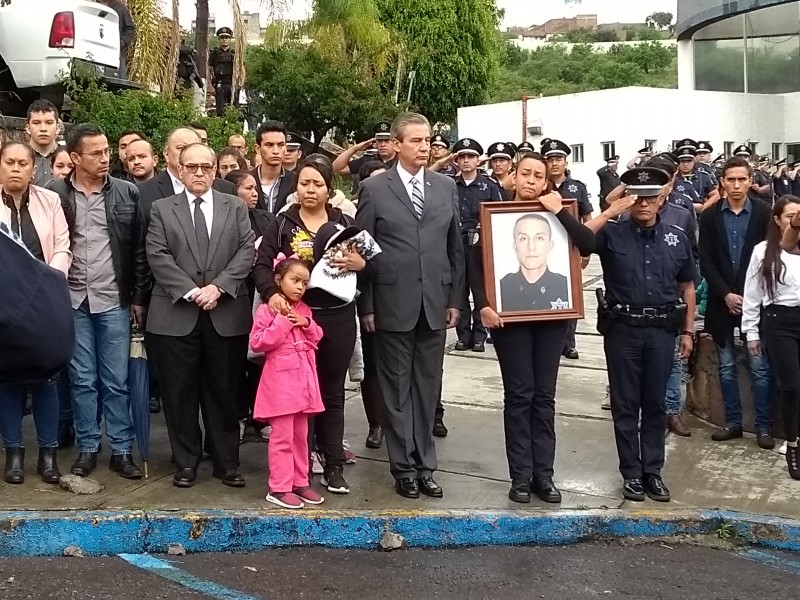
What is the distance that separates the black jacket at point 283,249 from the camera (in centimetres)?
530

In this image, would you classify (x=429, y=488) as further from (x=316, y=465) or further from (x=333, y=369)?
(x=333, y=369)

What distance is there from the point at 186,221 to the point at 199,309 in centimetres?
52

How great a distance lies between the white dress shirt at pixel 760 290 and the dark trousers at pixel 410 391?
2176 mm

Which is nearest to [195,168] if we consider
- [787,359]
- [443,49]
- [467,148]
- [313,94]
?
[787,359]

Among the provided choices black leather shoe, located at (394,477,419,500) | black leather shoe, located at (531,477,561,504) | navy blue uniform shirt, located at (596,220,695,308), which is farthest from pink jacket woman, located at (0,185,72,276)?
navy blue uniform shirt, located at (596,220,695,308)

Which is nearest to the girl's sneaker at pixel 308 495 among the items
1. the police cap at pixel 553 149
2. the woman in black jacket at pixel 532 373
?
the woman in black jacket at pixel 532 373

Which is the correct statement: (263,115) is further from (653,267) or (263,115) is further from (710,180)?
(653,267)

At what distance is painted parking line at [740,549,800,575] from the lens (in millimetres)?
4750

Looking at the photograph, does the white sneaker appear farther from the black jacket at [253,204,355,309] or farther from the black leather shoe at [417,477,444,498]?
the black jacket at [253,204,355,309]

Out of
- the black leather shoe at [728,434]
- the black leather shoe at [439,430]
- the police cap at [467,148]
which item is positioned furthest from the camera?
the police cap at [467,148]

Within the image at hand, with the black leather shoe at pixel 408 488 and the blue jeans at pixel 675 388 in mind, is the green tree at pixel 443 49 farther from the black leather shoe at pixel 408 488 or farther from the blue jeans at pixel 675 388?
the black leather shoe at pixel 408 488

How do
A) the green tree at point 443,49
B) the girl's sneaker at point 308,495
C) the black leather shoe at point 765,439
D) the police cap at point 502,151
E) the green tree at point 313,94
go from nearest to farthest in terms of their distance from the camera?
the girl's sneaker at point 308,495 → the black leather shoe at point 765,439 → the police cap at point 502,151 → the green tree at point 313,94 → the green tree at point 443,49

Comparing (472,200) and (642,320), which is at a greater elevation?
(472,200)

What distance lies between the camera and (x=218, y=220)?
5465 millimetres
